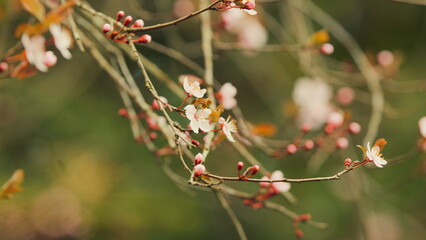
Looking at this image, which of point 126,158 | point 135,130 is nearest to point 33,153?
point 126,158

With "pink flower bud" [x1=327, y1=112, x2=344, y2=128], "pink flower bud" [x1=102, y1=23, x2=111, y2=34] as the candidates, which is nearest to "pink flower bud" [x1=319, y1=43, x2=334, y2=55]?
"pink flower bud" [x1=327, y1=112, x2=344, y2=128]

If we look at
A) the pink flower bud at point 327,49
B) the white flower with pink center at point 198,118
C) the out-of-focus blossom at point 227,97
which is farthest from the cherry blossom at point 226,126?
the pink flower bud at point 327,49

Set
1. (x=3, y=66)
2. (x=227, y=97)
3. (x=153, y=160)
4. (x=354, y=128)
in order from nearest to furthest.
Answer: (x=3, y=66)
(x=227, y=97)
(x=354, y=128)
(x=153, y=160)

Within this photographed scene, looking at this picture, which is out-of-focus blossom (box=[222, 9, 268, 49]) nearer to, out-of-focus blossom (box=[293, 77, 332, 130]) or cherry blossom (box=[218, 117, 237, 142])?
out-of-focus blossom (box=[293, 77, 332, 130])

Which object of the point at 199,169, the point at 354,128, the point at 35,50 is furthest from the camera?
the point at 354,128

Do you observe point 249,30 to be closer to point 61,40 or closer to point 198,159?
point 61,40

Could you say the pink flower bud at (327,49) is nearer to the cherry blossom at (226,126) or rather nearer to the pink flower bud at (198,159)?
the cherry blossom at (226,126)

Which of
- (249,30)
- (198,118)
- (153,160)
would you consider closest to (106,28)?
(198,118)
